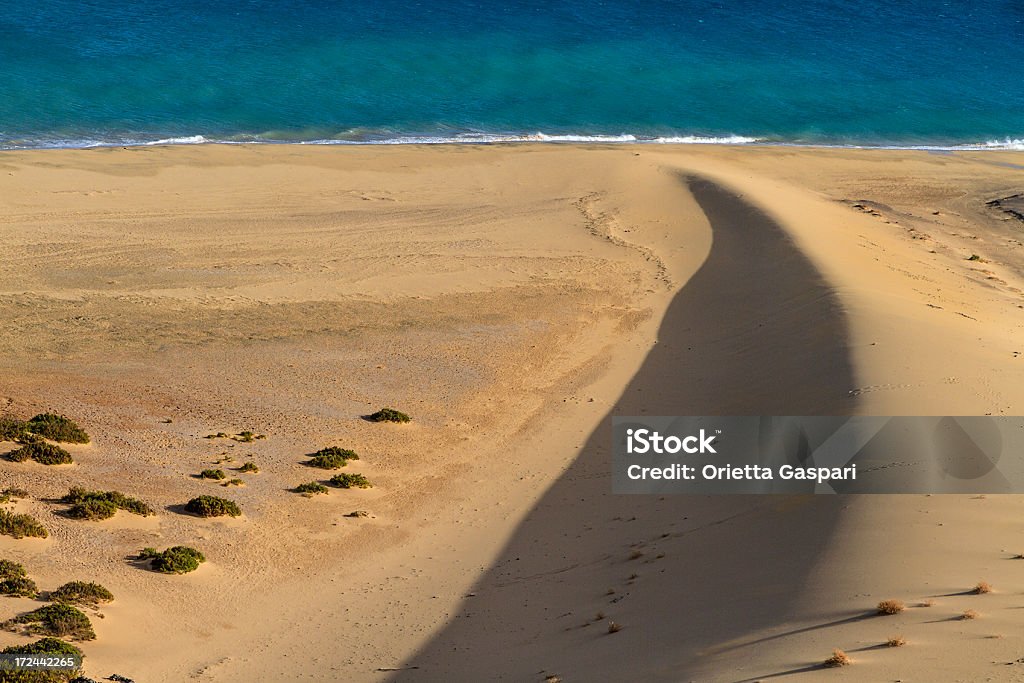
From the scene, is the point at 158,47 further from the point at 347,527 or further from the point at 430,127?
the point at 347,527

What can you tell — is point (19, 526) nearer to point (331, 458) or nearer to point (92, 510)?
point (92, 510)

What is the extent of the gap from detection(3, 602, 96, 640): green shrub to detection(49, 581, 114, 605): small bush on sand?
65 cm

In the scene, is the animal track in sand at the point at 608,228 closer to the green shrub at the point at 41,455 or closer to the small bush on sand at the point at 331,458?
the small bush on sand at the point at 331,458

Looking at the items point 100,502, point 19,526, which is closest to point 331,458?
point 100,502

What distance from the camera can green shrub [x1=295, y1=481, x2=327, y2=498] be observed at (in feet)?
68.0

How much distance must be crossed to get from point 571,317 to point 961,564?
55.3ft

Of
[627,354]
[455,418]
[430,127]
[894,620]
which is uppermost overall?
[430,127]

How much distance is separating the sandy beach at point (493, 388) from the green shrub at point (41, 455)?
24cm

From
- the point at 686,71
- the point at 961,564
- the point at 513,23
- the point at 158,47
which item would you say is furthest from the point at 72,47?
the point at 961,564

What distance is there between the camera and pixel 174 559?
699 inches

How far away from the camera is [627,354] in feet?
94.4

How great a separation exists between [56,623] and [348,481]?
7.03 metres

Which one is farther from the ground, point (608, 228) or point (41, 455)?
point (608, 228)

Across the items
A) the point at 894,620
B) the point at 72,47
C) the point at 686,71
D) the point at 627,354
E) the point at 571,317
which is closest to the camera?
the point at 894,620
